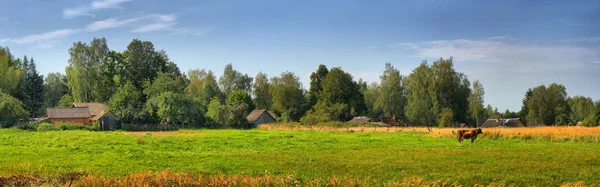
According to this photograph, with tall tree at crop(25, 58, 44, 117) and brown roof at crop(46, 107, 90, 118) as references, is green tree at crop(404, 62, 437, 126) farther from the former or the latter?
tall tree at crop(25, 58, 44, 117)

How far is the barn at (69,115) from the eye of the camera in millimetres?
79312

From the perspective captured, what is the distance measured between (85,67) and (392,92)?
6160cm

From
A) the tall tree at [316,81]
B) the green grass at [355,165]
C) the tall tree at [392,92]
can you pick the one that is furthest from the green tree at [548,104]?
the green grass at [355,165]

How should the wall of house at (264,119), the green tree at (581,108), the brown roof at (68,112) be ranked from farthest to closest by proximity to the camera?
the green tree at (581,108) → the wall of house at (264,119) → the brown roof at (68,112)

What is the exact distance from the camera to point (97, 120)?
238 ft

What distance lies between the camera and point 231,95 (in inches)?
4304

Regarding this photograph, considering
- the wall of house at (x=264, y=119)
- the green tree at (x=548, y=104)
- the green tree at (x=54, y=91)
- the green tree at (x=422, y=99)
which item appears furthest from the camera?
the green tree at (x=54, y=91)

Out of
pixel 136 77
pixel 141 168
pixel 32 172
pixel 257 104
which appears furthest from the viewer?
pixel 257 104

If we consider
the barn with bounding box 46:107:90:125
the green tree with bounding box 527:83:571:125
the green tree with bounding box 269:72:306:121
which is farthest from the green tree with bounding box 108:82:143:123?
the green tree with bounding box 527:83:571:125

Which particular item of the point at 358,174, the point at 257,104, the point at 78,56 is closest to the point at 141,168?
the point at 358,174

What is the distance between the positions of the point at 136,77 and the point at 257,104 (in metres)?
36.6

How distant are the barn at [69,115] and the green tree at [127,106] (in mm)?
7000

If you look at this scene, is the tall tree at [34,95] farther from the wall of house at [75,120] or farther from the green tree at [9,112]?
the green tree at [9,112]

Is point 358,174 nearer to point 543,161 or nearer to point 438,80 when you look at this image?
point 543,161
